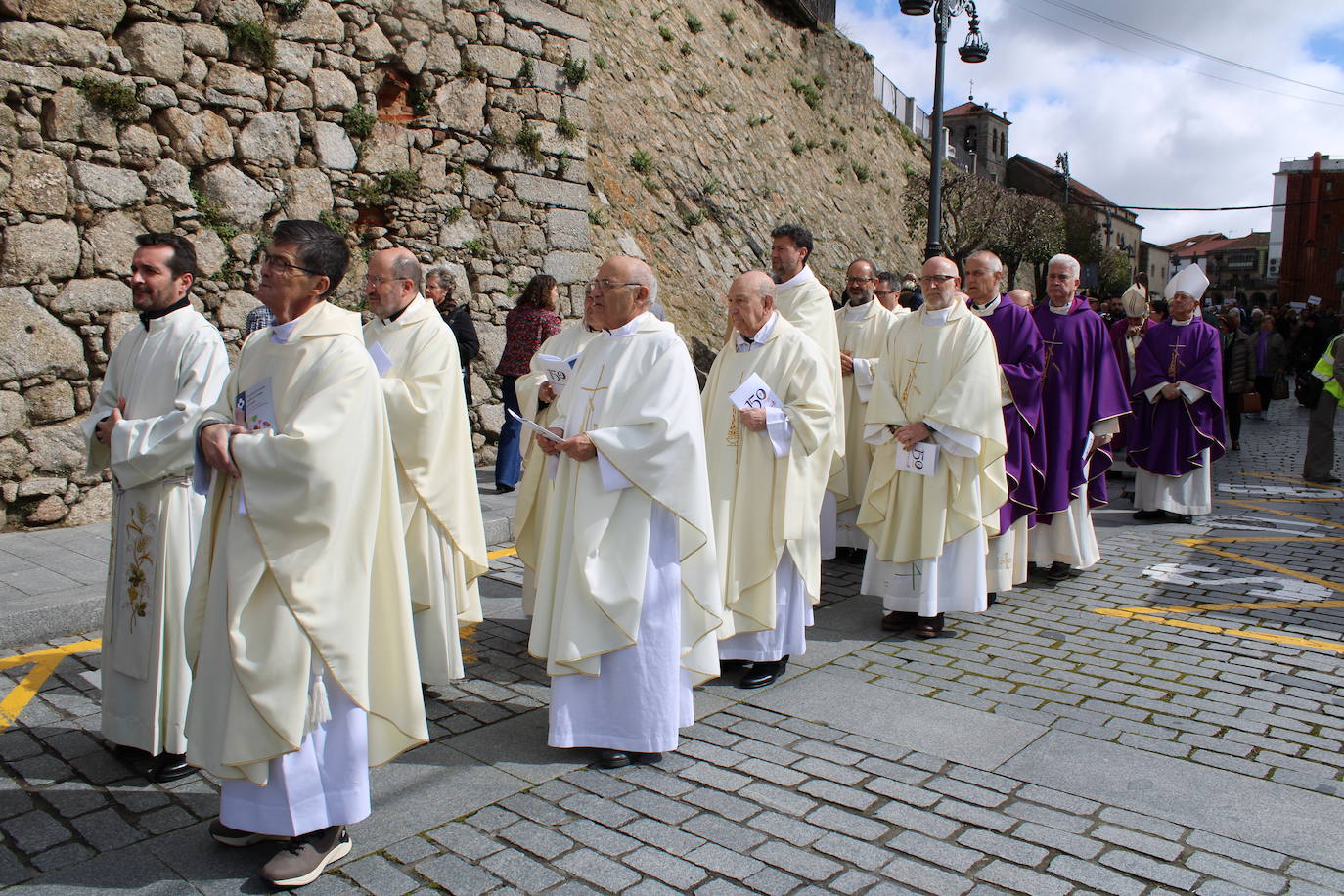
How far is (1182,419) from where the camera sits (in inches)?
380

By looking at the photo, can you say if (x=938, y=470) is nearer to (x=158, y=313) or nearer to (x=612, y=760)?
(x=612, y=760)

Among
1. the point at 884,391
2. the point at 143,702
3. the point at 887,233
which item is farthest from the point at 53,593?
the point at 887,233

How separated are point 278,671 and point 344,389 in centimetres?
84

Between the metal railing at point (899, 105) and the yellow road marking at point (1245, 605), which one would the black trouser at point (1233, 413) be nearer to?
the yellow road marking at point (1245, 605)

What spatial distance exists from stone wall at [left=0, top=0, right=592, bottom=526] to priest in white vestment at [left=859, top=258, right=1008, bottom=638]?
5.48 m

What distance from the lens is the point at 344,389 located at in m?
3.15

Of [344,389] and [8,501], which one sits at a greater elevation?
[344,389]

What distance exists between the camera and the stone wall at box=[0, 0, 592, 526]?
733cm

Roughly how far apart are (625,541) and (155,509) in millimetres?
1775

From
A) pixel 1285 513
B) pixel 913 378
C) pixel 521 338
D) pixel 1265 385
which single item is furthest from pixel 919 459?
pixel 1265 385

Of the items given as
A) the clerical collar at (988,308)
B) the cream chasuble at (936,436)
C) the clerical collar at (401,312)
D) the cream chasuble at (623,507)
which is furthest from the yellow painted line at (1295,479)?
the clerical collar at (401,312)

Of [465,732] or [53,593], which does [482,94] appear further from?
[465,732]

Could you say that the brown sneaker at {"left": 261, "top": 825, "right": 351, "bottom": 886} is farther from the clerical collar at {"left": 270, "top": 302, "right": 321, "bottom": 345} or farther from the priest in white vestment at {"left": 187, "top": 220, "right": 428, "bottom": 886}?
the clerical collar at {"left": 270, "top": 302, "right": 321, "bottom": 345}

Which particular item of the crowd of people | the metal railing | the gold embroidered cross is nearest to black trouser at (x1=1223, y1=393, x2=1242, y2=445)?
the crowd of people
